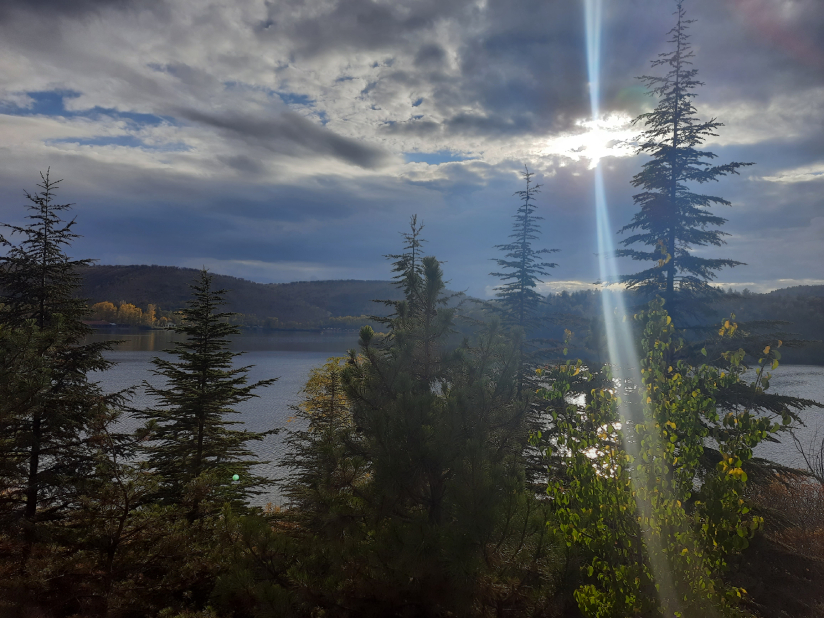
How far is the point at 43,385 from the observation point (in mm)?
10484

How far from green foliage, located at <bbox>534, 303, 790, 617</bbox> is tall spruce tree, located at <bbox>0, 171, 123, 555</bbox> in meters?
8.88

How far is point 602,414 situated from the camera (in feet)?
17.1

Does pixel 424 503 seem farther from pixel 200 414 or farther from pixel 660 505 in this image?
pixel 200 414

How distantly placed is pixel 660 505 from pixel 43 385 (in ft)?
39.8

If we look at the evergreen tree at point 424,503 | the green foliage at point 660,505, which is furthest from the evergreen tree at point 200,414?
the green foliage at point 660,505

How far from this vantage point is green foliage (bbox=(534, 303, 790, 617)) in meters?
4.12

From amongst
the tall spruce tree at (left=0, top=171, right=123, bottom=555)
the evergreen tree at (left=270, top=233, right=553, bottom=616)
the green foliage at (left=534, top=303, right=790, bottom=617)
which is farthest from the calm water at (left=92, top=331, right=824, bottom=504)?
the green foliage at (left=534, top=303, right=790, bottom=617)

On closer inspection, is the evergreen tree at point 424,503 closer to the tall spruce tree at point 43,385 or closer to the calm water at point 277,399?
the tall spruce tree at point 43,385

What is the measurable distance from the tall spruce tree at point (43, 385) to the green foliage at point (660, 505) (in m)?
8.88

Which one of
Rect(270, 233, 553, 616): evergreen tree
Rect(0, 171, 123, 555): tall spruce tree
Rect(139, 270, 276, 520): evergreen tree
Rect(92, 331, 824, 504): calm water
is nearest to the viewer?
Rect(270, 233, 553, 616): evergreen tree

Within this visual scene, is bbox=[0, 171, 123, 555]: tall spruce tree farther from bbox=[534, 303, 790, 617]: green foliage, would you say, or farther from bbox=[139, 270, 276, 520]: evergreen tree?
bbox=[534, 303, 790, 617]: green foliage

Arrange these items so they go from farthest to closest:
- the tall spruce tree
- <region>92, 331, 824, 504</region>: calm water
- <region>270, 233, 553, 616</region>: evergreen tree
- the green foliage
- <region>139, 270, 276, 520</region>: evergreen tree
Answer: <region>92, 331, 824, 504</region>: calm water
<region>139, 270, 276, 520</region>: evergreen tree
the tall spruce tree
<region>270, 233, 553, 616</region>: evergreen tree
the green foliage

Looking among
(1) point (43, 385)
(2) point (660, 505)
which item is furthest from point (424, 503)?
(1) point (43, 385)

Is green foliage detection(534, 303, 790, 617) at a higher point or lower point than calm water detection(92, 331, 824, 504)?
higher
